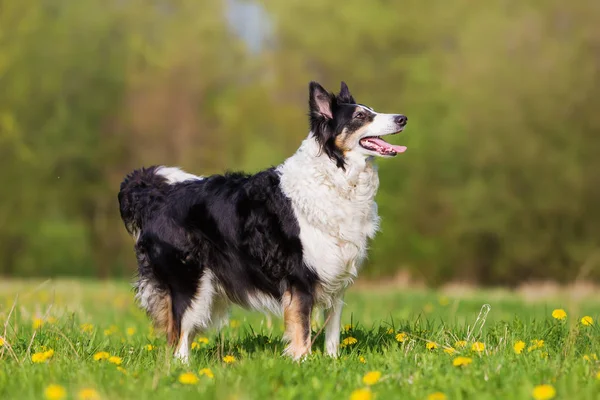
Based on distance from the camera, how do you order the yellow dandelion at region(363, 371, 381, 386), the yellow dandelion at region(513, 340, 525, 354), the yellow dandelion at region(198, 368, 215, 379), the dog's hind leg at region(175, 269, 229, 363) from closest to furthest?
the yellow dandelion at region(363, 371, 381, 386)
the yellow dandelion at region(198, 368, 215, 379)
the yellow dandelion at region(513, 340, 525, 354)
the dog's hind leg at region(175, 269, 229, 363)

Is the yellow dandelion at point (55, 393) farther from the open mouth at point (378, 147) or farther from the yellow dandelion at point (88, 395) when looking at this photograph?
the open mouth at point (378, 147)

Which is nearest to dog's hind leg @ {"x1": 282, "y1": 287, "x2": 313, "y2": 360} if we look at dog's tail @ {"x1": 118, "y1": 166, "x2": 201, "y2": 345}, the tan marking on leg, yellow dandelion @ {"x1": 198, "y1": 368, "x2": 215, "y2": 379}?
the tan marking on leg

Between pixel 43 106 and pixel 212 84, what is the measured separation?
19.2 ft

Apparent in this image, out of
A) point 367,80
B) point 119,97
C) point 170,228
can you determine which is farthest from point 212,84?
point 170,228

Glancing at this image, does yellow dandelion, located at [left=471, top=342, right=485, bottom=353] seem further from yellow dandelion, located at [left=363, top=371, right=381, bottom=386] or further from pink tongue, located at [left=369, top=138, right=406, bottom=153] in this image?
pink tongue, located at [left=369, top=138, right=406, bottom=153]

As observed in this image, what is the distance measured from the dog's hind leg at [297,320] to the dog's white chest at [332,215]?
0.18 m

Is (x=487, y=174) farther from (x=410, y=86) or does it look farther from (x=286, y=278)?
(x=286, y=278)

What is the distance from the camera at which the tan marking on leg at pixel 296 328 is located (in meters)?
5.53

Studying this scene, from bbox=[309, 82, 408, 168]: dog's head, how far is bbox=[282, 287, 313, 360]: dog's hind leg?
41.6 inches

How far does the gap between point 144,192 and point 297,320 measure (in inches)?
72.9

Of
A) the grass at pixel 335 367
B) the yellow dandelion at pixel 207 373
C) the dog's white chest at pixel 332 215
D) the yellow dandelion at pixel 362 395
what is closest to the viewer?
the yellow dandelion at pixel 362 395

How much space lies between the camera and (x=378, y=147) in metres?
5.75

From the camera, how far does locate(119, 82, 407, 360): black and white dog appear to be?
5.68m

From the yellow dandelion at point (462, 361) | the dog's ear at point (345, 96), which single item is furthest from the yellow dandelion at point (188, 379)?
the dog's ear at point (345, 96)
